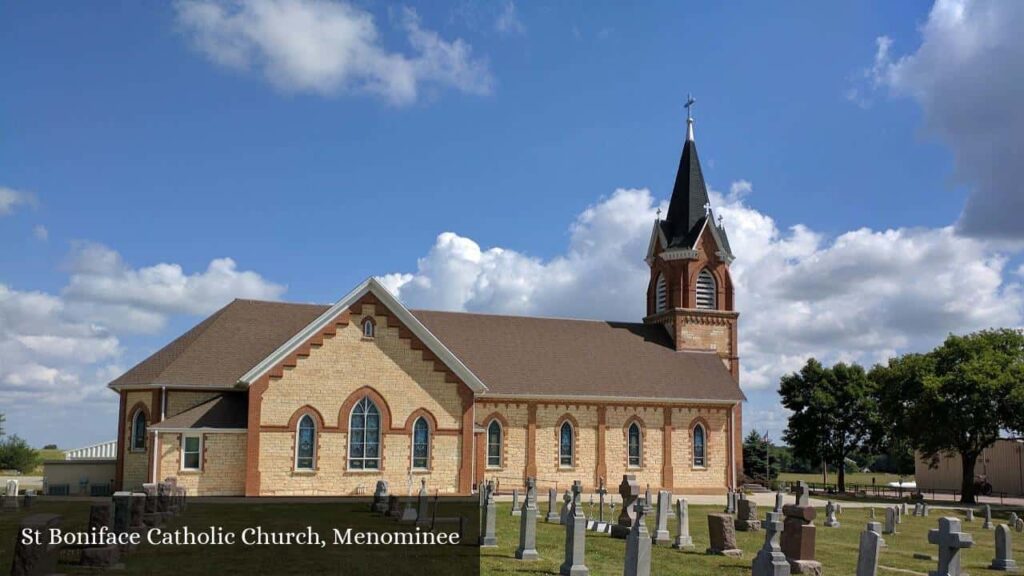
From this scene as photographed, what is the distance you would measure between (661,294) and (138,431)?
94.0 feet

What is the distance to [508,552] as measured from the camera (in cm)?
1947

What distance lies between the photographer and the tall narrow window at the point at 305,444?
113ft

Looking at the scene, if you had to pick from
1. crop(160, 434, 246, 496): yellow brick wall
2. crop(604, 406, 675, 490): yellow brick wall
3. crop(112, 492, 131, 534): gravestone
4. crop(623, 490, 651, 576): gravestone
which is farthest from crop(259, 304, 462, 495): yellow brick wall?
crop(623, 490, 651, 576): gravestone

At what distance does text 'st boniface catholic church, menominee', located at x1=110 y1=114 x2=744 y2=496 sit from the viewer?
34.2m

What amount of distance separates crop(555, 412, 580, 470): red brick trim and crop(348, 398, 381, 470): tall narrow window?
984 cm

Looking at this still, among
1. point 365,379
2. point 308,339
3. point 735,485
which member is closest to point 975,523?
point 735,485

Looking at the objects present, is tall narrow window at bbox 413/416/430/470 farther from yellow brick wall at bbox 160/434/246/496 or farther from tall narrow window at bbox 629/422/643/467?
tall narrow window at bbox 629/422/643/467

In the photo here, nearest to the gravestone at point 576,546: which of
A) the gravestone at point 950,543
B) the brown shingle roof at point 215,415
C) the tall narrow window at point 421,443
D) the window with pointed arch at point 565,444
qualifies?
the gravestone at point 950,543

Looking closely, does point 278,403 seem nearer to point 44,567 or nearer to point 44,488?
point 44,488

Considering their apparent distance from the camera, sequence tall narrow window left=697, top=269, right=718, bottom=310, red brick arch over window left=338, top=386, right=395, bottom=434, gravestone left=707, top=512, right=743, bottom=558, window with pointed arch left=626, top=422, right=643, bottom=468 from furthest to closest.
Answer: tall narrow window left=697, top=269, right=718, bottom=310
window with pointed arch left=626, top=422, right=643, bottom=468
red brick arch over window left=338, top=386, right=395, bottom=434
gravestone left=707, top=512, right=743, bottom=558

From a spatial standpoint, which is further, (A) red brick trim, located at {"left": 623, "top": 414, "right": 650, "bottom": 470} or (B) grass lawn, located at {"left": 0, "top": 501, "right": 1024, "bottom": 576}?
(A) red brick trim, located at {"left": 623, "top": 414, "right": 650, "bottom": 470}

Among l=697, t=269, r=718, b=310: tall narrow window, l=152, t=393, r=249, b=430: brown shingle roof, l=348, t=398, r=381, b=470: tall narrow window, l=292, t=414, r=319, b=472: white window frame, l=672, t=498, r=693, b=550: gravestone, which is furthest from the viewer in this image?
l=697, t=269, r=718, b=310: tall narrow window

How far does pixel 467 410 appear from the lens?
37094mm

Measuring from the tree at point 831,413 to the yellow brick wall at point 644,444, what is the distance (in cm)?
2112
